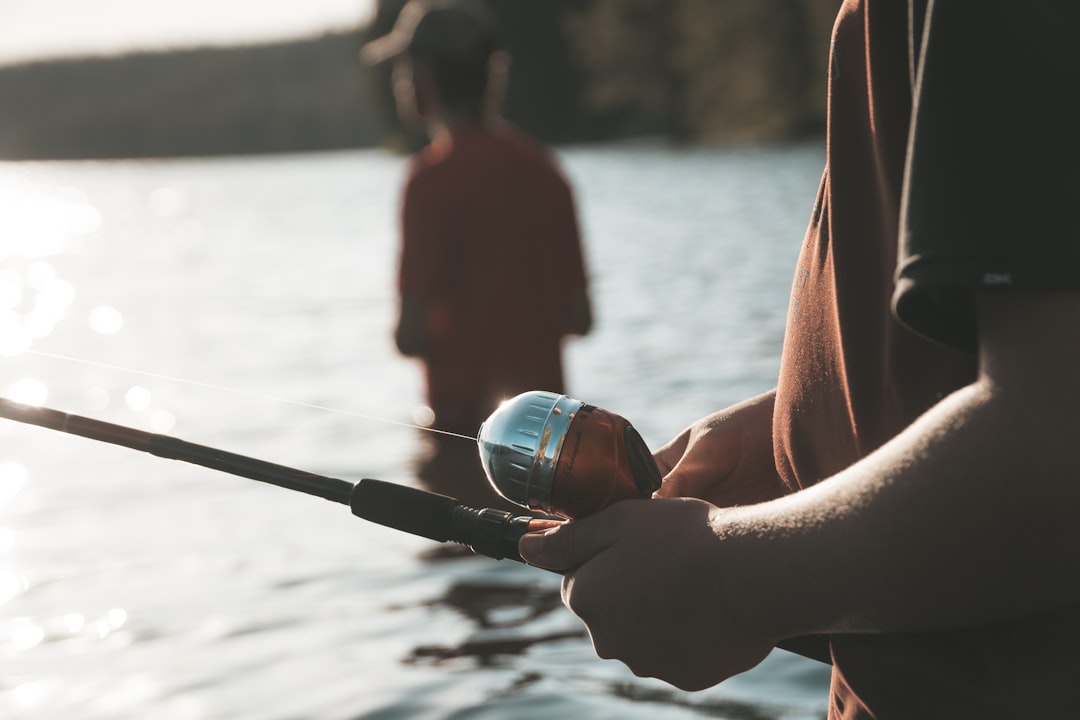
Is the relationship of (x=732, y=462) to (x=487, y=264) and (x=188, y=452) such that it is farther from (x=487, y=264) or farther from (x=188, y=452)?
(x=487, y=264)

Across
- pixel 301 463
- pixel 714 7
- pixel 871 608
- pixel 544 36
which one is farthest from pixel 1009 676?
pixel 544 36

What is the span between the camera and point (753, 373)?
1157 cm

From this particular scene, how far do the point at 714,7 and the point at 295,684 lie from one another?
6232cm

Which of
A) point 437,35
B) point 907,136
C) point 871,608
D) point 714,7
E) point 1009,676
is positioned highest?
point 714,7

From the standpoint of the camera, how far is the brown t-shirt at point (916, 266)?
1113 millimetres

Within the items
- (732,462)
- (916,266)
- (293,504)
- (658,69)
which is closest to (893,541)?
(916,266)

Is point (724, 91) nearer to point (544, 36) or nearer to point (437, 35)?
point (544, 36)

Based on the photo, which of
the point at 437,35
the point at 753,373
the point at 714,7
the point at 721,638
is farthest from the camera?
the point at 714,7

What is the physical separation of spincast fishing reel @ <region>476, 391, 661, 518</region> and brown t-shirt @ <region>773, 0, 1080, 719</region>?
198 millimetres

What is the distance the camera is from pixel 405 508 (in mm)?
1883

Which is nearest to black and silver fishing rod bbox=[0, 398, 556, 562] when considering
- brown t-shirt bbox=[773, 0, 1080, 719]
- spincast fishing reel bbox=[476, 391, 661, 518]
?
spincast fishing reel bbox=[476, 391, 661, 518]

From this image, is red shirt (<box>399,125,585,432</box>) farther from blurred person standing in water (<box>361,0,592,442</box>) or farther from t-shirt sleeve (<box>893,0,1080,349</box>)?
t-shirt sleeve (<box>893,0,1080,349</box>)

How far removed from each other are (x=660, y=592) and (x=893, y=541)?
0.27 meters

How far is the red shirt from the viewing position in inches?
216
